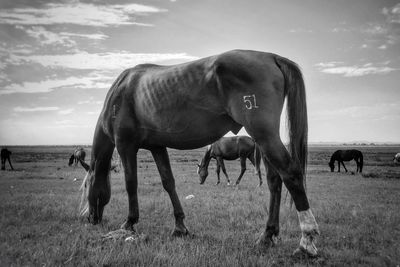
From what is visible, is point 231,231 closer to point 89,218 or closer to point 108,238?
point 108,238

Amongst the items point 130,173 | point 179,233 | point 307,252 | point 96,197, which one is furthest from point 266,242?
point 96,197

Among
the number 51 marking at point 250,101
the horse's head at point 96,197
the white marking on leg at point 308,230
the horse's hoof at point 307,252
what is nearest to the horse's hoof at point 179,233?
the horse's head at point 96,197

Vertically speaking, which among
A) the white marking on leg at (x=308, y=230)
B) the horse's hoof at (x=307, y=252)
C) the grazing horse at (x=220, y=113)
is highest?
the grazing horse at (x=220, y=113)

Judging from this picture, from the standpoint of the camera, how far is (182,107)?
4.46m

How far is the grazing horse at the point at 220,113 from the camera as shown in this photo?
381cm

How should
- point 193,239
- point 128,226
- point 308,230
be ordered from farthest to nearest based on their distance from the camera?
point 128,226 < point 193,239 < point 308,230

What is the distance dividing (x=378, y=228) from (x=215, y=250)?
3542mm

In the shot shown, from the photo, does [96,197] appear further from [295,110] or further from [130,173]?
[295,110]

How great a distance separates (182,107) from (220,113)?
592 millimetres

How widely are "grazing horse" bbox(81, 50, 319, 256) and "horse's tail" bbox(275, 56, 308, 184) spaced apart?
0.01m

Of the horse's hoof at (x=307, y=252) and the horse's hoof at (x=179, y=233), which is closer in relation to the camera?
the horse's hoof at (x=307, y=252)

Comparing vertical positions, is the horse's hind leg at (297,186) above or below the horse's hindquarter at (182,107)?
below

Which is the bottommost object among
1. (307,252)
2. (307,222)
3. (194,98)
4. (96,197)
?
(307,252)

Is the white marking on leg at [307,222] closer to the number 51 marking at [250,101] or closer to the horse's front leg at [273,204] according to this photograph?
the horse's front leg at [273,204]
